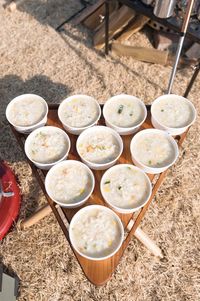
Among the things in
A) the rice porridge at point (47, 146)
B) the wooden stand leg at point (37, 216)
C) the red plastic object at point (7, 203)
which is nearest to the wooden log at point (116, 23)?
the red plastic object at point (7, 203)

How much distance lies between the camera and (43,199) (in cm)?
386

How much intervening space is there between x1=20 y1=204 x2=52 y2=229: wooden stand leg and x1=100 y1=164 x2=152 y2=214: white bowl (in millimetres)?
1011

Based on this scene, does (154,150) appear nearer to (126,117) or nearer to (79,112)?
(126,117)

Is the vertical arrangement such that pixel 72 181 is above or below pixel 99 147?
below

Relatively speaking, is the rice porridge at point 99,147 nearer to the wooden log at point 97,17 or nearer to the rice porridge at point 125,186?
the rice porridge at point 125,186

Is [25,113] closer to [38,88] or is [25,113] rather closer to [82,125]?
[82,125]

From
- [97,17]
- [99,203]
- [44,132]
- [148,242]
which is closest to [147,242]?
[148,242]

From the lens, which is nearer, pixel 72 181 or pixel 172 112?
pixel 72 181

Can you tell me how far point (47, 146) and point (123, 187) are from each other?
0.75 metres

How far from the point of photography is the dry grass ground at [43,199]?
3383mm

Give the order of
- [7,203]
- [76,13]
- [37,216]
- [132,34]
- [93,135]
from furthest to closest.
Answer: [76,13] → [132,34] → [37,216] → [7,203] → [93,135]

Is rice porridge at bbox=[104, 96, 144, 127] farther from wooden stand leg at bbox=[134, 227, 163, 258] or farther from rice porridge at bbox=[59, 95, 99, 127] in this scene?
wooden stand leg at bbox=[134, 227, 163, 258]

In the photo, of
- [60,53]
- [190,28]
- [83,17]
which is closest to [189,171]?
[190,28]

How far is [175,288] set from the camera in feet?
11.1
